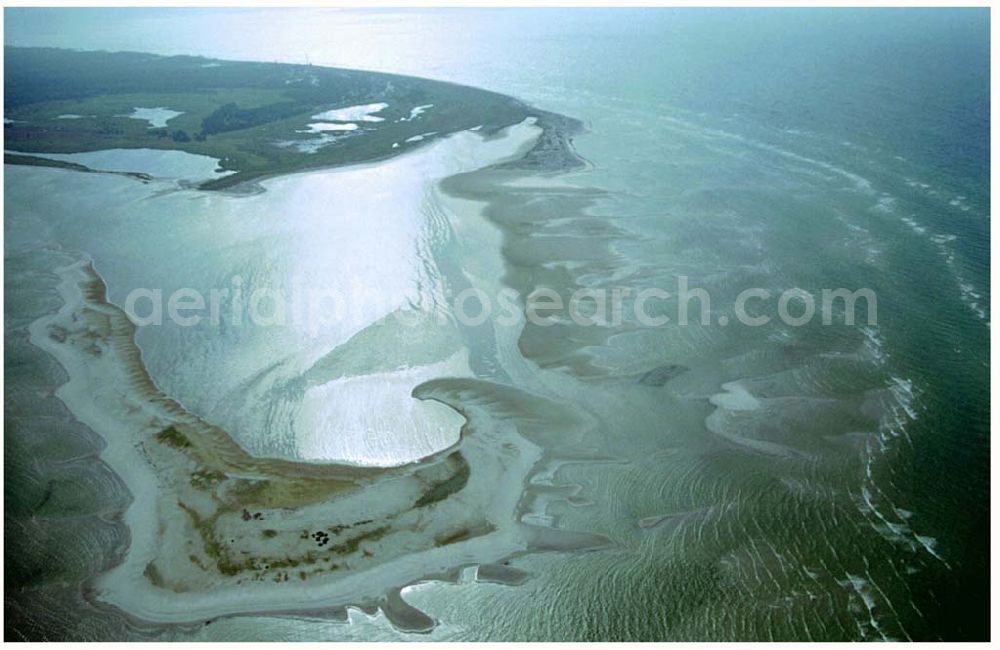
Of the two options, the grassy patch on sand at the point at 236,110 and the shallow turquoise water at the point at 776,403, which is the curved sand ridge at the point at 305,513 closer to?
the shallow turquoise water at the point at 776,403

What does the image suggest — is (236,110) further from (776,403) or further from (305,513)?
(776,403)

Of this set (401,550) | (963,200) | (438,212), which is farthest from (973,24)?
(401,550)

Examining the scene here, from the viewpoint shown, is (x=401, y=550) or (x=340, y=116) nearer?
(x=401, y=550)

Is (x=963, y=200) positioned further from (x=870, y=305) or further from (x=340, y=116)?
(x=340, y=116)

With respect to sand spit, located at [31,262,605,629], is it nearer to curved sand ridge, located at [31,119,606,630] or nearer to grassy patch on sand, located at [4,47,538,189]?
curved sand ridge, located at [31,119,606,630]

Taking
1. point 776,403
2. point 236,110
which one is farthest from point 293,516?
point 236,110
